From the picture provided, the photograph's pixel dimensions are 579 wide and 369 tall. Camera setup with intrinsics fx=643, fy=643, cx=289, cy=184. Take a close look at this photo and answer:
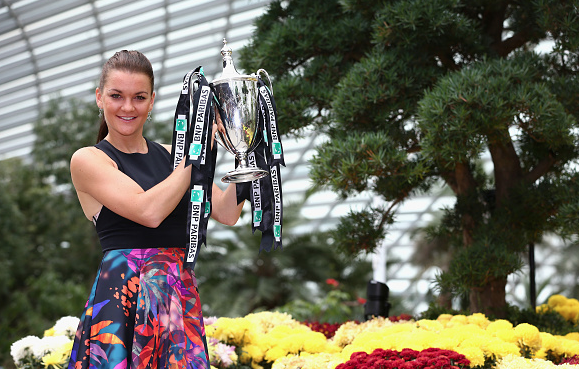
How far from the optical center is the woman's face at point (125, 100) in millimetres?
1772

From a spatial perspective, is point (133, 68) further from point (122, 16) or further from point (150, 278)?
point (122, 16)

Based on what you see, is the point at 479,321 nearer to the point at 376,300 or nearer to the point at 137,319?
the point at 376,300

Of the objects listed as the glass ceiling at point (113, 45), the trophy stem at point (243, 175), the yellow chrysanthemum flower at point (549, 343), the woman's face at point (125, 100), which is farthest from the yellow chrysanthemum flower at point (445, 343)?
the glass ceiling at point (113, 45)

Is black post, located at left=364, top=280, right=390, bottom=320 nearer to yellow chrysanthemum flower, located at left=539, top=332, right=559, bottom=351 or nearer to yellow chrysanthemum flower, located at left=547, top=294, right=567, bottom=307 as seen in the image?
yellow chrysanthemum flower, located at left=547, top=294, right=567, bottom=307

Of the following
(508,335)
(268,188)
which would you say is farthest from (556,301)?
(268,188)

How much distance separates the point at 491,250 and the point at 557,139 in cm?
67

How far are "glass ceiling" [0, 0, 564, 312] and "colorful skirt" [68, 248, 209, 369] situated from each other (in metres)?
10.5

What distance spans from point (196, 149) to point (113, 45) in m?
14.3

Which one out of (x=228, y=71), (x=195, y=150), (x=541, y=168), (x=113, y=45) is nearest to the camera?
(x=195, y=150)

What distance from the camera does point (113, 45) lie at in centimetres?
1502

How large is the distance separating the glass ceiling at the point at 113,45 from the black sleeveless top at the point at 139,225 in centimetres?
1033

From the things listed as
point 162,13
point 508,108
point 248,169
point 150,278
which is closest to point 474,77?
point 508,108

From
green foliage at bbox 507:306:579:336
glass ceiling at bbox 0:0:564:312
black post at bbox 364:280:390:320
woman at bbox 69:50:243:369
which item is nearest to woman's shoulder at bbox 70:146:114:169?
woman at bbox 69:50:243:369

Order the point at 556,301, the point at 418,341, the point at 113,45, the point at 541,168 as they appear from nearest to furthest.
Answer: the point at 418,341, the point at 541,168, the point at 556,301, the point at 113,45
